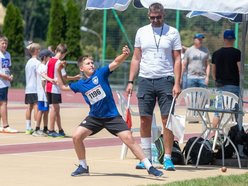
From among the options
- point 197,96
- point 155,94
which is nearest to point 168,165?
point 155,94

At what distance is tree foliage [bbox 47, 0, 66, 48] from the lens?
43.2 metres

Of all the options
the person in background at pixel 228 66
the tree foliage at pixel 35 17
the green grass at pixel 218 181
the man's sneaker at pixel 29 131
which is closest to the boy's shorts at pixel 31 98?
the man's sneaker at pixel 29 131

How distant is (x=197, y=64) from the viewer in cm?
2106

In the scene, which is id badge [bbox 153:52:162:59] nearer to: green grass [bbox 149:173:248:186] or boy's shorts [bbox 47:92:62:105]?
green grass [bbox 149:173:248:186]

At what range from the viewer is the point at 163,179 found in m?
11.1

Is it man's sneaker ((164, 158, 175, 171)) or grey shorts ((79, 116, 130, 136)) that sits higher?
grey shorts ((79, 116, 130, 136))

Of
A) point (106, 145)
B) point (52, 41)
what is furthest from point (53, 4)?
point (106, 145)

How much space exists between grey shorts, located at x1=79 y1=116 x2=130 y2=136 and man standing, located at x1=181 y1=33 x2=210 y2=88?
9.61 meters

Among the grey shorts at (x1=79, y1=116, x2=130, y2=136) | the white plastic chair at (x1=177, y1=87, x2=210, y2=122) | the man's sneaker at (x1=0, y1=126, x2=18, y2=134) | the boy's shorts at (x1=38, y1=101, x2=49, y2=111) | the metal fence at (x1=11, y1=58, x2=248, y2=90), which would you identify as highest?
the white plastic chair at (x1=177, y1=87, x2=210, y2=122)

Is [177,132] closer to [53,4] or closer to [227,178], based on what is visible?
[227,178]

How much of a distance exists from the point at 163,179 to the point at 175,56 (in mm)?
1932

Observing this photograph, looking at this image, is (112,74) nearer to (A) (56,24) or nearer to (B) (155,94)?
(A) (56,24)

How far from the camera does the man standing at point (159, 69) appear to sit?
12102 millimetres

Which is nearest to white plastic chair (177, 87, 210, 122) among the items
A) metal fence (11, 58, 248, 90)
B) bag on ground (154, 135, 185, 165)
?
bag on ground (154, 135, 185, 165)
